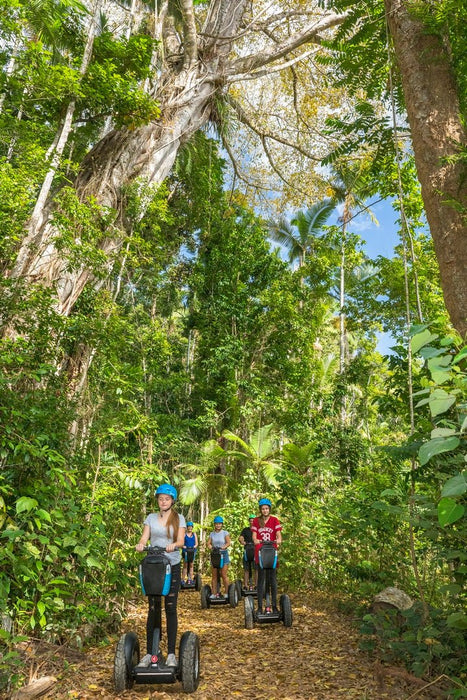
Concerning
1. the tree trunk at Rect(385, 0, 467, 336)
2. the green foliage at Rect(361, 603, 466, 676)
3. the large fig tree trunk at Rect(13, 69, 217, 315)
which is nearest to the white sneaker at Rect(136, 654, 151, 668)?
the green foliage at Rect(361, 603, 466, 676)

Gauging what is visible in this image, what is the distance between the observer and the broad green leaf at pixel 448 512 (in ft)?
5.66

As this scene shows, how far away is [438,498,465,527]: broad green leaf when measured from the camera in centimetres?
172

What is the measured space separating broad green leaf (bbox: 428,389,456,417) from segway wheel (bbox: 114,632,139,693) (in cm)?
334

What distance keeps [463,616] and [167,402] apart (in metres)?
12.1

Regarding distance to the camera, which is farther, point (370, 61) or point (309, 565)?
point (309, 565)

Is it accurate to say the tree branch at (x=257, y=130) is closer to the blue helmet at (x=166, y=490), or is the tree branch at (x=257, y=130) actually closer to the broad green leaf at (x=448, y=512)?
the blue helmet at (x=166, y=490)

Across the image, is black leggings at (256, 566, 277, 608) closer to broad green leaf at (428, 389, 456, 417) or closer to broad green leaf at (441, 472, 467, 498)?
broad green leaf at (441, 472, 467, 498)

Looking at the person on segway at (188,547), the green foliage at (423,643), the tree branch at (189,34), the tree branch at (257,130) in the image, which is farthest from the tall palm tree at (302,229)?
the green foliage at (423,643)

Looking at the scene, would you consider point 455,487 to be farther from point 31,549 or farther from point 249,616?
point 249,616

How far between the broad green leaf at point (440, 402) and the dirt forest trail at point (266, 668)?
2.68m

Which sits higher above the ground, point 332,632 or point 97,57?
point 97,57

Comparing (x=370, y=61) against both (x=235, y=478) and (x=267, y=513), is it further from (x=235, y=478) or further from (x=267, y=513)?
(x=235, y=478)

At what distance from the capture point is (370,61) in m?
4.57

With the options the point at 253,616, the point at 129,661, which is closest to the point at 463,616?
the point at 129,661
